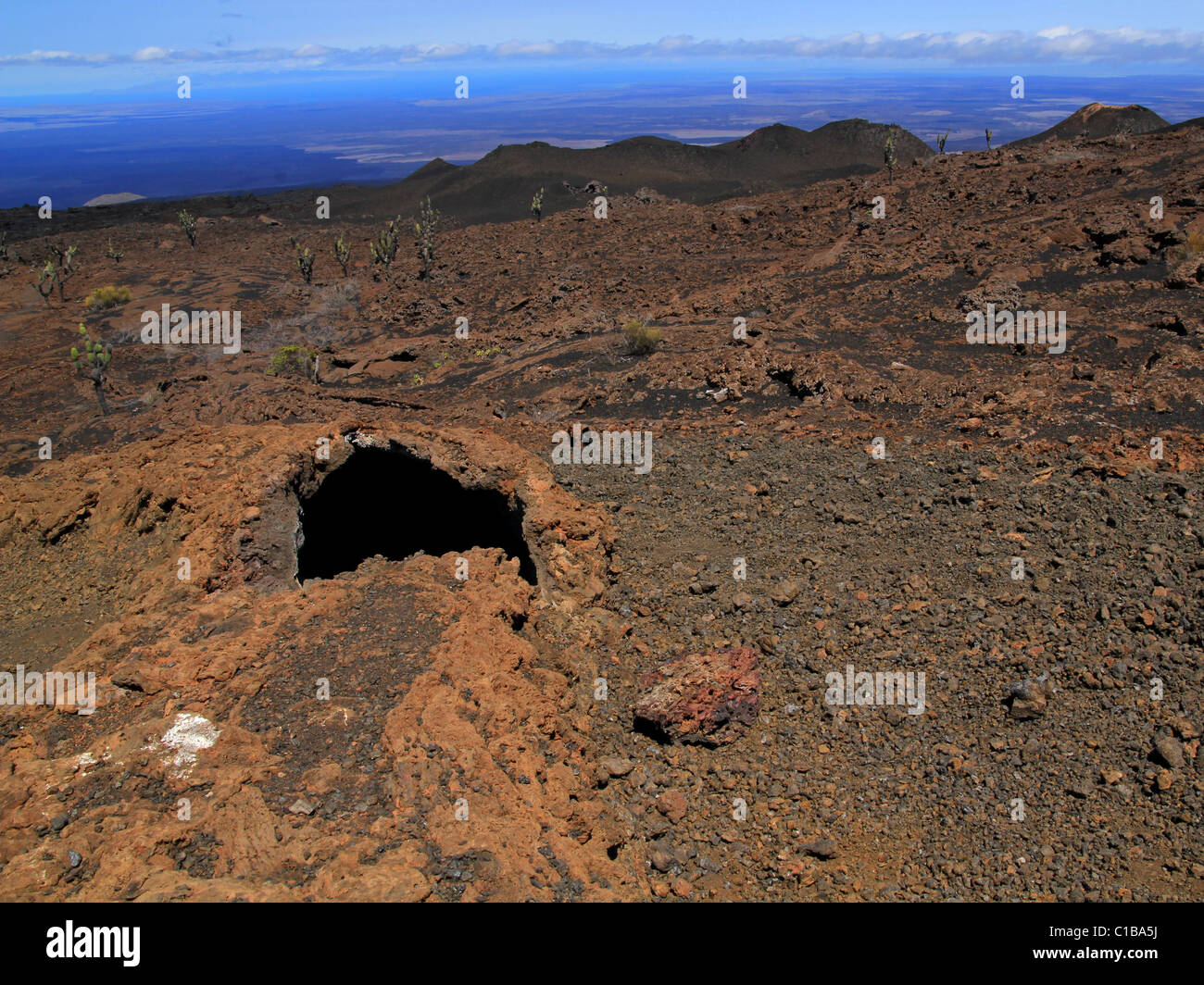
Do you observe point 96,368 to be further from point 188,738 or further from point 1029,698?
point 1029,698

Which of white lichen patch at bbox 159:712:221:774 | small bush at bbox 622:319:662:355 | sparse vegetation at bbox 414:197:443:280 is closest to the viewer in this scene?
white lichen patch at bbox 159:712:221:774

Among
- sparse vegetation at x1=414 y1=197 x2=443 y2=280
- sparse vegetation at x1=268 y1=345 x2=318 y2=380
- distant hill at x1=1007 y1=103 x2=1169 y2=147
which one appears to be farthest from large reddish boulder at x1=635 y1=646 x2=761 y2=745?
distant hill at x1=1007 y1=103 x2=1169 y2=147

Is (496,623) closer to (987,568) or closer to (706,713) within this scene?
(706,713)

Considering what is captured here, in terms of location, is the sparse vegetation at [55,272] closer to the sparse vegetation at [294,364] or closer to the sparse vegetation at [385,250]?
the sparse vegetation at [385,250]

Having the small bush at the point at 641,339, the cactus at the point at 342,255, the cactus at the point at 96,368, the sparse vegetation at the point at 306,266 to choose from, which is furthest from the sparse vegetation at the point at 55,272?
the small bush at the point at 641,339

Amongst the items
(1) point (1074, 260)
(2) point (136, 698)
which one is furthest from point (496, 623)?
(1) point (1074, 260)

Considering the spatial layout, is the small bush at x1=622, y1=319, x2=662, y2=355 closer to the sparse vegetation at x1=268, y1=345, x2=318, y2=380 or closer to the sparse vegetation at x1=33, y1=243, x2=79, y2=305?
the sparse vegetation at x1=268, y1=345, x2=318, y2=380
